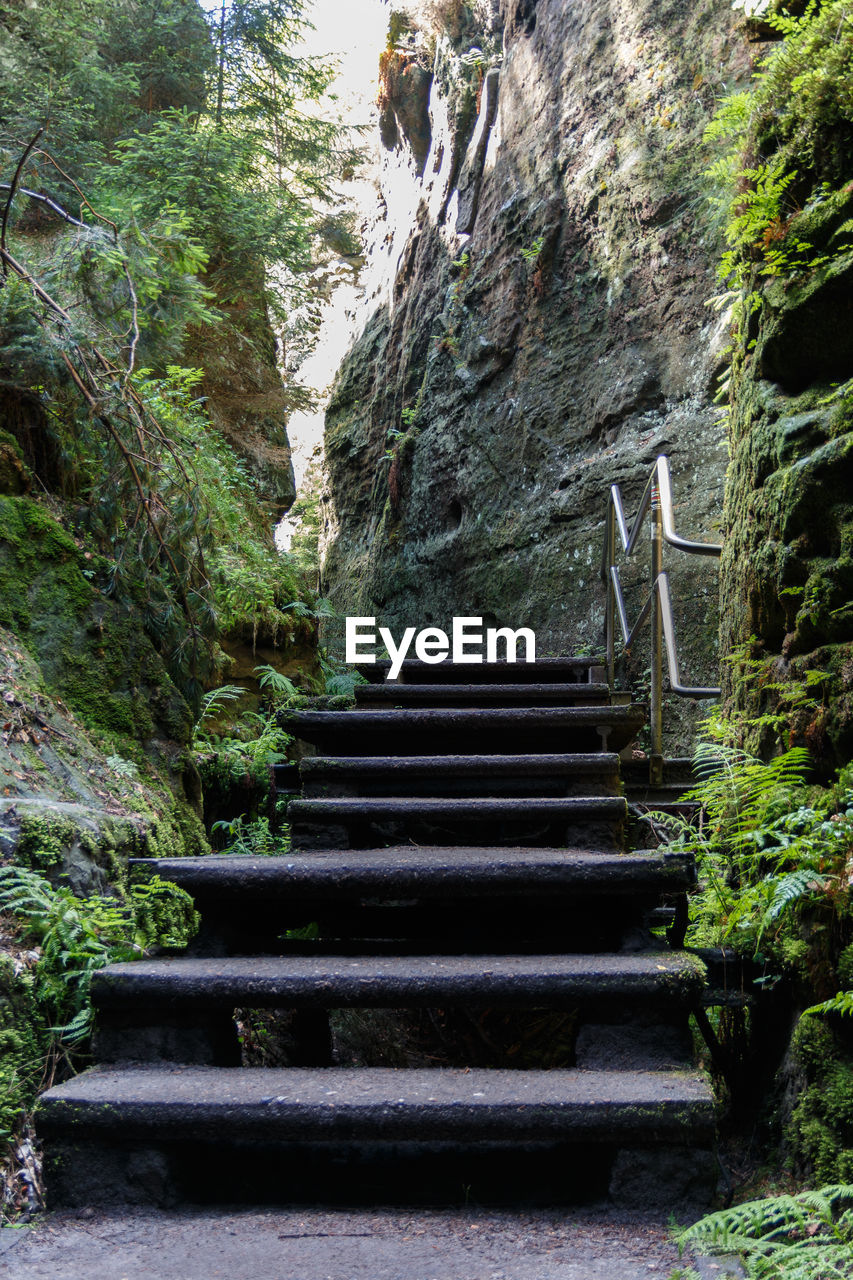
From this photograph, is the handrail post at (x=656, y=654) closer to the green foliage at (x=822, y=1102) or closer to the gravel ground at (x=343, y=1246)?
the green foliage at (x=822, y=1102)

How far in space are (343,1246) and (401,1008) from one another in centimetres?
63

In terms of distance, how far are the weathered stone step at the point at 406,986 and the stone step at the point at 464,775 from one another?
0.97 metres

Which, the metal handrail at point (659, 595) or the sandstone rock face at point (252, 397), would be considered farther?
the sandstone rock face at point (252, 397)

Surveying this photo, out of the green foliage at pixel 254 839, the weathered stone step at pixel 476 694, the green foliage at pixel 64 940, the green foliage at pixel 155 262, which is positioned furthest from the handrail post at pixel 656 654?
the green foliage at pixel 64 940

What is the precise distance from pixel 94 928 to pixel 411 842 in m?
1.07

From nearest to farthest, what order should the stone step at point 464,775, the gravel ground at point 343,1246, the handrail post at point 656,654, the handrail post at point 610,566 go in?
the gravel ground at point 343,1246 → the stone step at point 464,775 → the handrail post at point 656,654 → the handrail post at point 610,566

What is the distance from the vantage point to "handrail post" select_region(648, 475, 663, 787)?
366 centimetres

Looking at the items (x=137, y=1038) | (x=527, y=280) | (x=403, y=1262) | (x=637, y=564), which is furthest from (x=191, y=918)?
(x=527, y=280)

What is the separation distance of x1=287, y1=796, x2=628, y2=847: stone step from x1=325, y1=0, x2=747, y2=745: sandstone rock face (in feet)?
8.16

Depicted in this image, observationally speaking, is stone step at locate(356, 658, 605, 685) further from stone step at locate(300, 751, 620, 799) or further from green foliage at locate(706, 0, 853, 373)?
green foliage at locate(706, 0, 853, 373)

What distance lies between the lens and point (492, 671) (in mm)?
4266

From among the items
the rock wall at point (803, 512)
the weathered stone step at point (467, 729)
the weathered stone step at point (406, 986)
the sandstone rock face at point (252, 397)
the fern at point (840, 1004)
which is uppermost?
the sandstone rock face at point (252, 397)

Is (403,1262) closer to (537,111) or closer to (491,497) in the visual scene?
(491,497)

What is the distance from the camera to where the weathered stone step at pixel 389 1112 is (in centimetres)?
151
